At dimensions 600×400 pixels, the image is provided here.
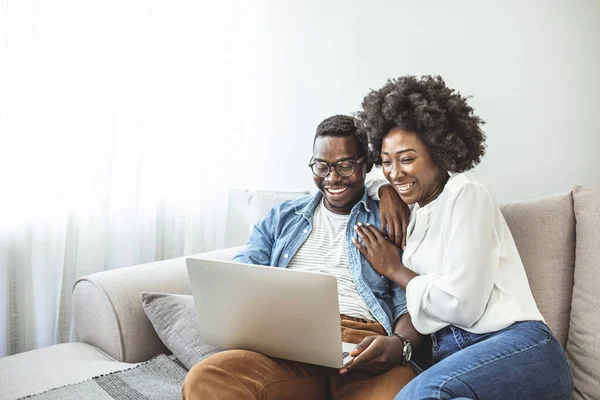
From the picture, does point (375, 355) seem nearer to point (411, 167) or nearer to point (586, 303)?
point (411, 167)

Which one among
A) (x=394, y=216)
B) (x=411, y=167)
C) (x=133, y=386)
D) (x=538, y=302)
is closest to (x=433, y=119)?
(x=411, y=167)

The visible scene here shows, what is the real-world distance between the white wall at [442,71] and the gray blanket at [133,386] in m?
1.08

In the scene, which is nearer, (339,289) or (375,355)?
(375,355)

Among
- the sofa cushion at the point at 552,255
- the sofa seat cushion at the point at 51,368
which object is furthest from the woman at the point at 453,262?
the sofa seat cushion at the point at 51,368

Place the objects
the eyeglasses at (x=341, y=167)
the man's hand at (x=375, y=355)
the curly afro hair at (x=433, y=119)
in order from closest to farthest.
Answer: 1. the man's hand at (x=375, y=355)
2. the curly afro hair at (x=433, y=119)
3. the eyeglasses at (x=341, y=167)

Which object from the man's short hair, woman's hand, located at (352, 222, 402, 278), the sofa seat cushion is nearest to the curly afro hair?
the man's short hair

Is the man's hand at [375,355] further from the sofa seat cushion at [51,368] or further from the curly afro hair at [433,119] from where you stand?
the sofa seat cushion at [51,368]

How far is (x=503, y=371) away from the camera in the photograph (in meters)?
→ 1.19

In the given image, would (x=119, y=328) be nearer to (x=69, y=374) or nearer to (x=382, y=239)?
(x=69, y=374)

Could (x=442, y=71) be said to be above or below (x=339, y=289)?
above

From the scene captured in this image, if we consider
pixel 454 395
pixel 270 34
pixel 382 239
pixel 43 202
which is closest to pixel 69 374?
pixel 43 202

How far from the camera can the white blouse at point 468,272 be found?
129 cm

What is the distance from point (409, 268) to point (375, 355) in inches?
11.6

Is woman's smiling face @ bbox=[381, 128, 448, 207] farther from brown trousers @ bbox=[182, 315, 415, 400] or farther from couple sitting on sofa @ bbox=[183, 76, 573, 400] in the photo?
brown trousers @ bbox=[182, 315, 415, 400]
